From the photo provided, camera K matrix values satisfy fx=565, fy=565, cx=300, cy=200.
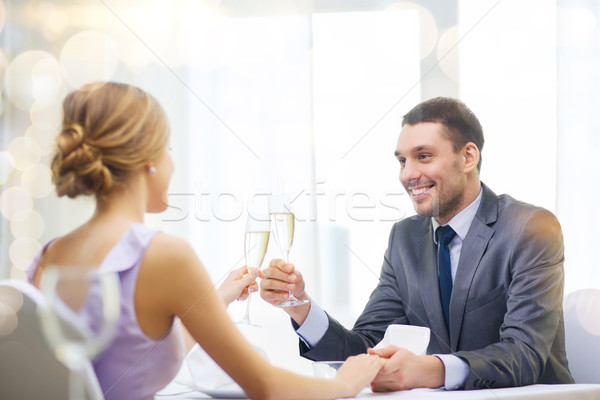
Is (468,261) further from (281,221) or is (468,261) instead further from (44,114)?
(44,114)

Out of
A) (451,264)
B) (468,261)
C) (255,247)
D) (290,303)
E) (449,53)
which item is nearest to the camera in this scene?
(255,247)

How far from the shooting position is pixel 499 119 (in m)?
2.57

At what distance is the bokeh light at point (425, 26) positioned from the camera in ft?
8.66

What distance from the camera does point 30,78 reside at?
8.39ft

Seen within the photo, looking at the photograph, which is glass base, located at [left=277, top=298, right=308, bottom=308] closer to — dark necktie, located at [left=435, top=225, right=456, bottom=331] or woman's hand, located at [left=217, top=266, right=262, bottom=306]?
woman's hand, located at [left=217, top=266, right=262, bottom=306]

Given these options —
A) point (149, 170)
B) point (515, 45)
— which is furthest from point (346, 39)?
point (149, 170)

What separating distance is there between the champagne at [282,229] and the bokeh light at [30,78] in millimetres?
1792

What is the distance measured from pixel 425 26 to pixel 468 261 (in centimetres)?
159

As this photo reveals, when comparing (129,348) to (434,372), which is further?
(434,372)

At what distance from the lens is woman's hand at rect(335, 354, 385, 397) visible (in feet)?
3.08

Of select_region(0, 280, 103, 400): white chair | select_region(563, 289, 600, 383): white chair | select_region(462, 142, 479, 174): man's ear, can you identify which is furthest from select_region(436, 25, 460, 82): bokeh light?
select_region(0, 280, 103, 400): white chair

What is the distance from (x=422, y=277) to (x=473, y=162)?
0.40 metres

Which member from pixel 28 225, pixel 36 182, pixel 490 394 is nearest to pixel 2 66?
pixel 36 182

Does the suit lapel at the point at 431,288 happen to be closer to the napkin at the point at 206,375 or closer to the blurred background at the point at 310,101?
the napkin at the point at 206,375
